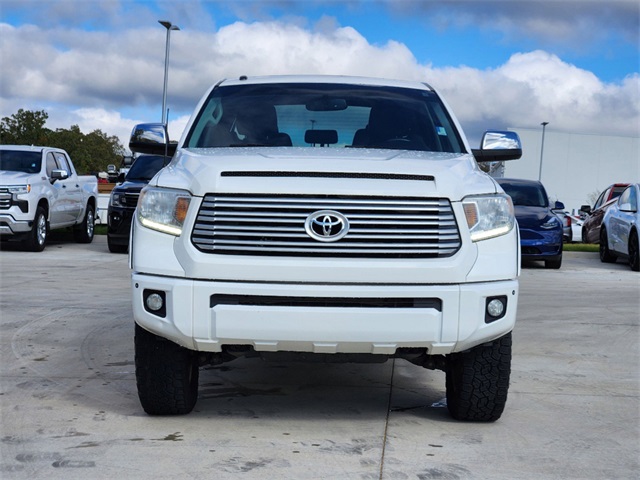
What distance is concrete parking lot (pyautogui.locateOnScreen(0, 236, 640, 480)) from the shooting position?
166 inches

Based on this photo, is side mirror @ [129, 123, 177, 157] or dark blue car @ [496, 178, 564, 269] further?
dark blue car @ [496, 178, 564, 269]

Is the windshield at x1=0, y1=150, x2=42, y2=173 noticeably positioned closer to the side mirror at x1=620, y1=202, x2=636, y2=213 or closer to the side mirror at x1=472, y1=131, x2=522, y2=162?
the side mirror at x1=620, y1=202, x2=636, y2=213

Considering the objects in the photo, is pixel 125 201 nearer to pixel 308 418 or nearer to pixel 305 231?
pixel 308 418

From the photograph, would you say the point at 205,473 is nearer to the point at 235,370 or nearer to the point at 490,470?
the point at 490,470

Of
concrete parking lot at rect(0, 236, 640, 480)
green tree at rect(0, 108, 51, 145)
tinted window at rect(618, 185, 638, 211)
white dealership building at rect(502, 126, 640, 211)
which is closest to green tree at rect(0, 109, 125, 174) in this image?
green tree at rect(0, 108, 51, 145)

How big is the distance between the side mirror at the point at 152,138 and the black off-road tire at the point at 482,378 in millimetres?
2384

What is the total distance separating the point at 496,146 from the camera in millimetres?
6180

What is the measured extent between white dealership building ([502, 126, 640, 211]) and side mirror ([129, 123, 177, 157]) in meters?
59.2

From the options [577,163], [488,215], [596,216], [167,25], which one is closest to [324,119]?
[488,215]

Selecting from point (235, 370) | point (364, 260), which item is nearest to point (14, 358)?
point (235, 370)

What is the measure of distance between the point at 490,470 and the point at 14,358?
3702 millimetres

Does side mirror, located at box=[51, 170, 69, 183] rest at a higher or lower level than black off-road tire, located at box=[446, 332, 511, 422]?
higher

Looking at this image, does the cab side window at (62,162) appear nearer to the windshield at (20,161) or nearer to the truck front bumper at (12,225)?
the windshield at (20,161)

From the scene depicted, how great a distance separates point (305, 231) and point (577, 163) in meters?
63.3
